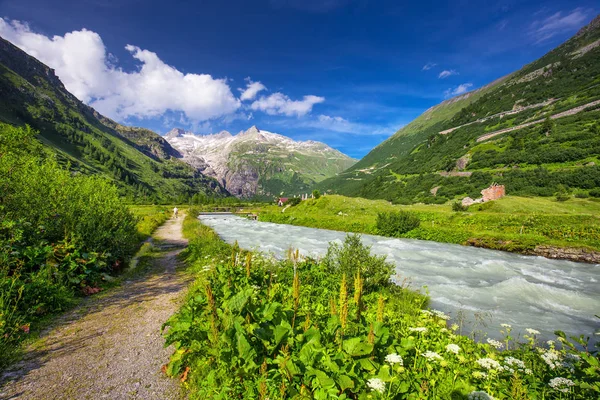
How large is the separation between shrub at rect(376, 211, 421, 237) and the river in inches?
381

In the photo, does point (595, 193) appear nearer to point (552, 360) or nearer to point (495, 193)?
point (495, 193)

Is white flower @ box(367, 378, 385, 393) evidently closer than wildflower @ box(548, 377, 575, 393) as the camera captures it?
Yes

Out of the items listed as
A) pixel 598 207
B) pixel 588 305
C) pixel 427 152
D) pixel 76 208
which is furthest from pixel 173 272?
pixel 427 152

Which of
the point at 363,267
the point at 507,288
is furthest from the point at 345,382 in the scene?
the point at 507,288

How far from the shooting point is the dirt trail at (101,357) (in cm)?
490

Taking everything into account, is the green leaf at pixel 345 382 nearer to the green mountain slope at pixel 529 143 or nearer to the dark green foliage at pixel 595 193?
the dark green foliage at pixel 595 193

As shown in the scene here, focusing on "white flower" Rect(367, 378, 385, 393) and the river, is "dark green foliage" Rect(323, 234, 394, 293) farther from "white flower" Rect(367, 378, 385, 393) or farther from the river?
"white flower" Rect(367, 378, 385, 393)

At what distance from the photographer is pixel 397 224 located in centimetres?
3412

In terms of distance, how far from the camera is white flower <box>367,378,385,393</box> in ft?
10.7

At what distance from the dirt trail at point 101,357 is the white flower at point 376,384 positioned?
12.1 feet

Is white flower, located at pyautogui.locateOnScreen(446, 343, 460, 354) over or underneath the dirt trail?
over

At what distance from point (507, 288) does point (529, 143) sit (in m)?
85.8

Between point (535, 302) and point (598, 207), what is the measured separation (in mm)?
35445

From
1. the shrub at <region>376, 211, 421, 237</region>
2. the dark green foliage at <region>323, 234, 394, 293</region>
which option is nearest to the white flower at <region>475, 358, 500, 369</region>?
the dark green foliage at <region>323, 234, 394, 293</region>
